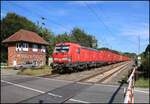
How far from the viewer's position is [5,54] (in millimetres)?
40000

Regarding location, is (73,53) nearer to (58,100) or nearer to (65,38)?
(58,100)

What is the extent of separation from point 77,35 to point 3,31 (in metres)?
33.6

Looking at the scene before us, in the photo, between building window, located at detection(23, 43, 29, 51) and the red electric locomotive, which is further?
building window, located at detection(23, 43, 29, 51)

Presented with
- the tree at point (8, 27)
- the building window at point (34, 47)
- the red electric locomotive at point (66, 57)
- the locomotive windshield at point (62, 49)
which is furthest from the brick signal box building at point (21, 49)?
the red electric locomotive at point (66, 57)

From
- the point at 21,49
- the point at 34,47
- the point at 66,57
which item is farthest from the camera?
the point at 34,47

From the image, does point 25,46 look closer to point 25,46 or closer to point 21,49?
point 25,46

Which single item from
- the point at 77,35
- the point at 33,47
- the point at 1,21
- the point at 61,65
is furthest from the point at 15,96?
the point at 77,35

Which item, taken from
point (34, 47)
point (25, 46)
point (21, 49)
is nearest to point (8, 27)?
point (34, 47)

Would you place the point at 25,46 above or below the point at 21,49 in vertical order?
above

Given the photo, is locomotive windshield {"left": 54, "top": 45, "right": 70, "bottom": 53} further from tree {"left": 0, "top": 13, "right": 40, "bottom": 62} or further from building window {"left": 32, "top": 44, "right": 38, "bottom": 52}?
tree {"left": 0, "top": 13, "right": 40, "bottom": 62}

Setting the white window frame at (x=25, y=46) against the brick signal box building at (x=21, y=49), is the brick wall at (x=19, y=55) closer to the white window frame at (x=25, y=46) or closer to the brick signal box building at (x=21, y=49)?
the brick signal box building at (x=21, y=49)

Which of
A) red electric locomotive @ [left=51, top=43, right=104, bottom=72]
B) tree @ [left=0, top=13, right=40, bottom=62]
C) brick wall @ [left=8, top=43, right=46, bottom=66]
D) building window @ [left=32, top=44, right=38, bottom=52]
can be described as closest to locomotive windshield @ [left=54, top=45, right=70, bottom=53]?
red electric locomotive @ [left=51, top=43, right=104, bottom=72]

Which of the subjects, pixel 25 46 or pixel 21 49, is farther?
pixel 25 46

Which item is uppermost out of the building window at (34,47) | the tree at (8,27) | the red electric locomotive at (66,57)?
the tree at (8,27)
